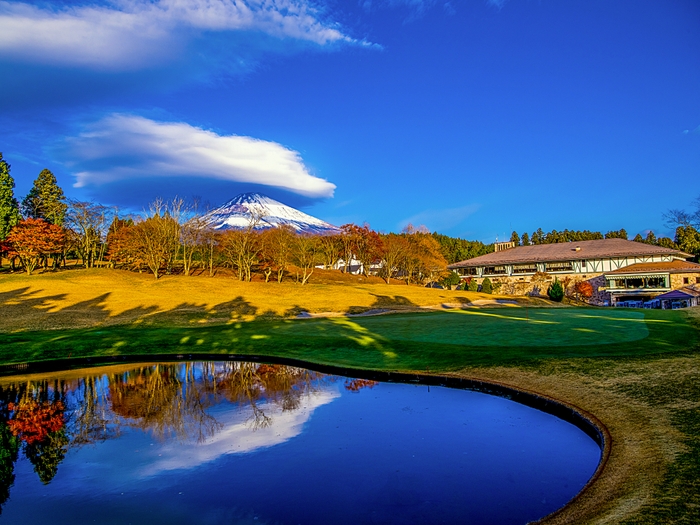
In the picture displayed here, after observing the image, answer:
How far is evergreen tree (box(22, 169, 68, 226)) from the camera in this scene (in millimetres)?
64125

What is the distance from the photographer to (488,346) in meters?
21.0

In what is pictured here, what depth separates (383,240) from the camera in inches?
3538

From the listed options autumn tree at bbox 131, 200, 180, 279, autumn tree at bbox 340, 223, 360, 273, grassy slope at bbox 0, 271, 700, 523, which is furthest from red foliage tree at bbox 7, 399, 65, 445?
autumn tree at bbox 340, 223, 360, 273

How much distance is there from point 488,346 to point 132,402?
47.7 ft

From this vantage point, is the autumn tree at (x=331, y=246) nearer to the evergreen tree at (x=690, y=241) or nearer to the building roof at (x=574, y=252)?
the building roof at (x=574, y=252)

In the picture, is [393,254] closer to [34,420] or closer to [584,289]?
[584,289]

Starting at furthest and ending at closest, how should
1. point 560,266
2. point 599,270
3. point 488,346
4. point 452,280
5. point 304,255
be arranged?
1. point 452,280
2. point 560,266
3. point 599,270
4. point 304,255
5. point 488,346

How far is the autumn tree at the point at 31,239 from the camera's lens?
5369 cm

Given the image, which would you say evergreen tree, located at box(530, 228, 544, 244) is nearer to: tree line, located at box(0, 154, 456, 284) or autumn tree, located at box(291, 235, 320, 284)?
tree line, located at box(0, 154, 456, 284)

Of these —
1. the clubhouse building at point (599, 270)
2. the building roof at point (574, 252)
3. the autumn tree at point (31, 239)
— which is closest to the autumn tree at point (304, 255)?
the building roof at point (574, 252)

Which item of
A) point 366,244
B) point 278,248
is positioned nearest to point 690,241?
point 366,244

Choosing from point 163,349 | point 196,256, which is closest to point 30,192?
point 196,256

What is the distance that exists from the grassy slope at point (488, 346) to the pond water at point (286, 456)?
52.3 inches

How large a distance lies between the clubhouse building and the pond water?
5145 centimetres
